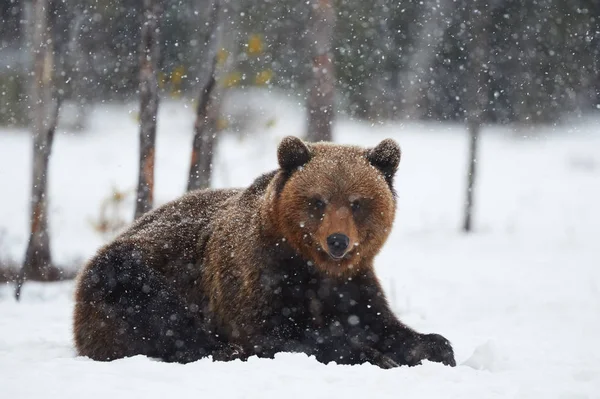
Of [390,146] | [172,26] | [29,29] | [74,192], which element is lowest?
[74,192]

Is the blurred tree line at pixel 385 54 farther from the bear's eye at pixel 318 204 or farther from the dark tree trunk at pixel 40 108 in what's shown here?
the bear's eye at pixel 318 204

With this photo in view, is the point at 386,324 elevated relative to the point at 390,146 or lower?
lower

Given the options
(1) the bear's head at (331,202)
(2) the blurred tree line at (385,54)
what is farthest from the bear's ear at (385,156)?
(2) the blurred tree line at (385,54)

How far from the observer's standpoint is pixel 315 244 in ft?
16.4

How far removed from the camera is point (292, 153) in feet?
16.7

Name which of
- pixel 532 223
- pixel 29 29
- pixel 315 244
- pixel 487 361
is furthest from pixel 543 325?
pixel 532 223

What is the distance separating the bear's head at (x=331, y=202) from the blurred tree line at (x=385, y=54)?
558 centimetres

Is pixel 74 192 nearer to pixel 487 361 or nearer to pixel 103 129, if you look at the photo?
pixel 103 129

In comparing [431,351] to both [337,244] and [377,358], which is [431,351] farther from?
[337,244]

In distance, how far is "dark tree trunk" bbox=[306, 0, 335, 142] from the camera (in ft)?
36.7

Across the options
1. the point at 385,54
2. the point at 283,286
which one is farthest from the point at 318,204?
the point at 385,54

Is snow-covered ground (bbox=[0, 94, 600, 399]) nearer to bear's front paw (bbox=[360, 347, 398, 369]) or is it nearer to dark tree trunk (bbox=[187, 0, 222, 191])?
bear's front paw (bbox=[360, 347, 398, 369])

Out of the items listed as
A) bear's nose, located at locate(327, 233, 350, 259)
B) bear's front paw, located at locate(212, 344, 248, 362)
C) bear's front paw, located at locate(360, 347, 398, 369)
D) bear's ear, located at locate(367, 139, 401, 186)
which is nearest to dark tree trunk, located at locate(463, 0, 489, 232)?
bear's ear, located at locate(367, 139, 401, 186)

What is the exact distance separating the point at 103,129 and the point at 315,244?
22.5 meters
